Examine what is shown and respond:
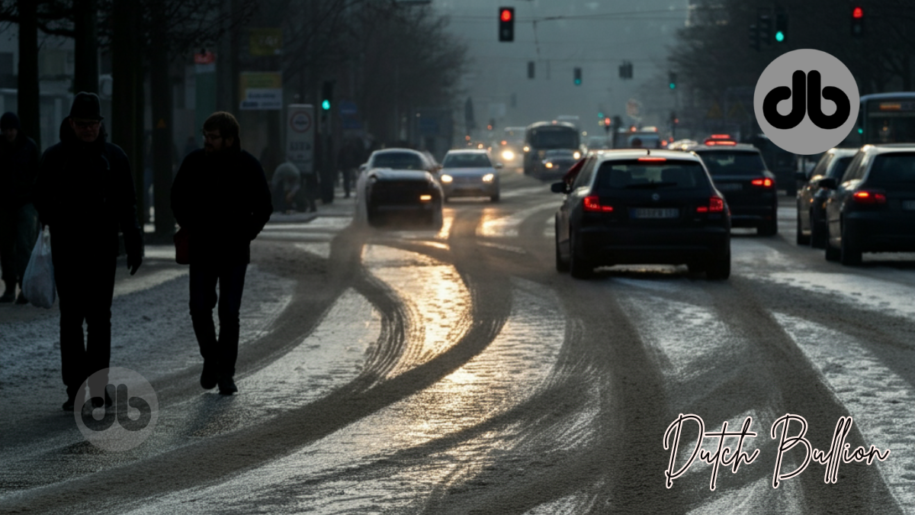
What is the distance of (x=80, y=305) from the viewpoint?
935 centimetres

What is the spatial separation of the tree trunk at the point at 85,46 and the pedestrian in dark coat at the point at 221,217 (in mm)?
10074

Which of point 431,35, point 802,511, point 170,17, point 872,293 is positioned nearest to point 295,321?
point 872,293

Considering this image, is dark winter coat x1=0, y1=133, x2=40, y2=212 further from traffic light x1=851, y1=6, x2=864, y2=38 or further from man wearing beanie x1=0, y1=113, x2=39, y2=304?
traffic light x1=851, y1=6, x2=864, y2=38

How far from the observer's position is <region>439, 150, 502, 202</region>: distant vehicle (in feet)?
147

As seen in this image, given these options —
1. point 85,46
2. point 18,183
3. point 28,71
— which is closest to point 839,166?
point 85,46

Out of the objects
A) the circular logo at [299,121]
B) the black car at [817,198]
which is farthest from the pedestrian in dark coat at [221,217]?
the circular logo at [299,121]

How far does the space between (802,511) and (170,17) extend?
18113 millimetres

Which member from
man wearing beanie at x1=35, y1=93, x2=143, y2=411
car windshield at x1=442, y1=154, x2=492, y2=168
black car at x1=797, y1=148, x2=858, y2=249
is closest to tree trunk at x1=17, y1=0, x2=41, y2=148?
man wearing beanie at x1=35, y1=93, x2=143, y2=411

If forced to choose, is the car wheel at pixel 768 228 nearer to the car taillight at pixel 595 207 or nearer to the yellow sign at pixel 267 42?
the car taillight at pixel 595 207

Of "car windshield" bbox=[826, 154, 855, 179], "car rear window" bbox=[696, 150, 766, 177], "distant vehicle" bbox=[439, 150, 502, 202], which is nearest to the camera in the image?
"car windshield" bbox=[826, 154, 855, 179]

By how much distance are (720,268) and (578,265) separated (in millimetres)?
1564

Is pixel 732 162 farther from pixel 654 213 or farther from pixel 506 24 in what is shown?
pixel 506 24

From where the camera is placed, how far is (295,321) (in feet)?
47.3

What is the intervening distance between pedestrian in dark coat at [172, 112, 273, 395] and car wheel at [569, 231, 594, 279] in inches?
357
